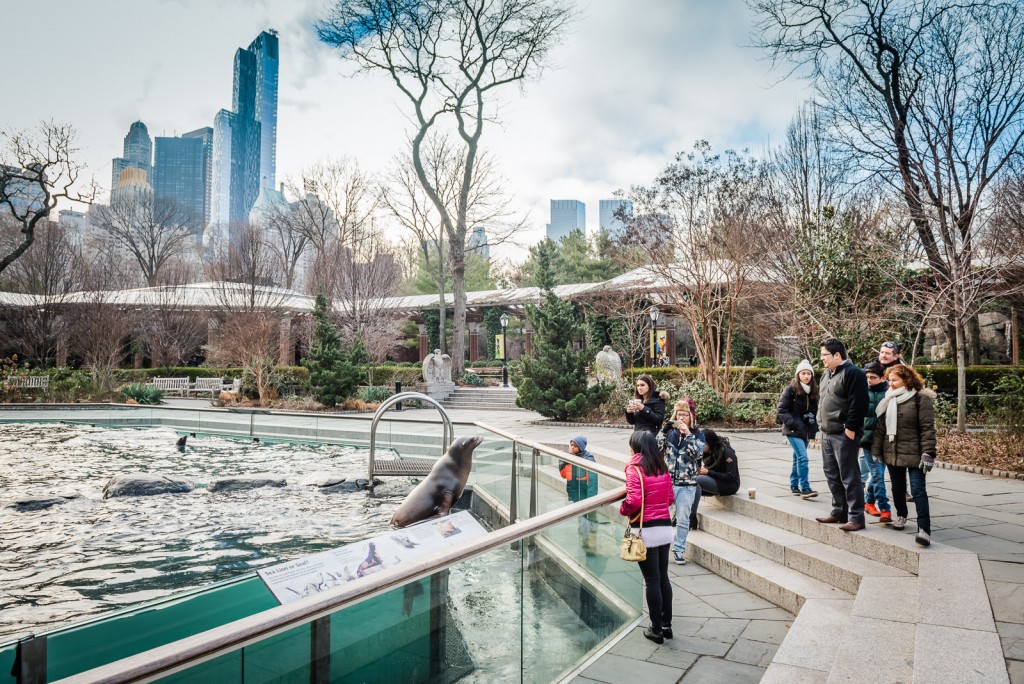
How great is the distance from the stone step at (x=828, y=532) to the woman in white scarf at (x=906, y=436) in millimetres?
230

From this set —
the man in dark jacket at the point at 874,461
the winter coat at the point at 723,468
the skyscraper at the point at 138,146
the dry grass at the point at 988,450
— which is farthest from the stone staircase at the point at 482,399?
the skyscraper at the point at 138,146

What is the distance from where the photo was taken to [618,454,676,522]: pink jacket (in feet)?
12.6

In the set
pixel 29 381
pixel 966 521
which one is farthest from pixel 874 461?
pixel 29 381

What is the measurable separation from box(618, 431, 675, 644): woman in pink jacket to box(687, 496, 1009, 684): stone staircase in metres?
0.72

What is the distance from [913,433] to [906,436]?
55 millimetres

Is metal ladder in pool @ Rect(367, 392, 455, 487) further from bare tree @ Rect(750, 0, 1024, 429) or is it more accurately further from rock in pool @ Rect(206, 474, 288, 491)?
bare tree @ Rect(750, 0, 1024, 429)

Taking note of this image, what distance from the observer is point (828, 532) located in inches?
204

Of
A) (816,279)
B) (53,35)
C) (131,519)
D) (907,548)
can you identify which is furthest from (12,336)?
(907,548)

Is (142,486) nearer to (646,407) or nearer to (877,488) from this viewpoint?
(646,407)

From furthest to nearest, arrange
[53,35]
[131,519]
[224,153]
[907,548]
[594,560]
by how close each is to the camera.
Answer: [224,153]
[53,35]
[131,519]
[907,548]
[594,560]

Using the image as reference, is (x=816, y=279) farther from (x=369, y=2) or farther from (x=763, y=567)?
(x=369, y=2)

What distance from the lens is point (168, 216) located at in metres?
43.7

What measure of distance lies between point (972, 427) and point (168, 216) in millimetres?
47598

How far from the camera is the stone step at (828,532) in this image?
4.55 metres
